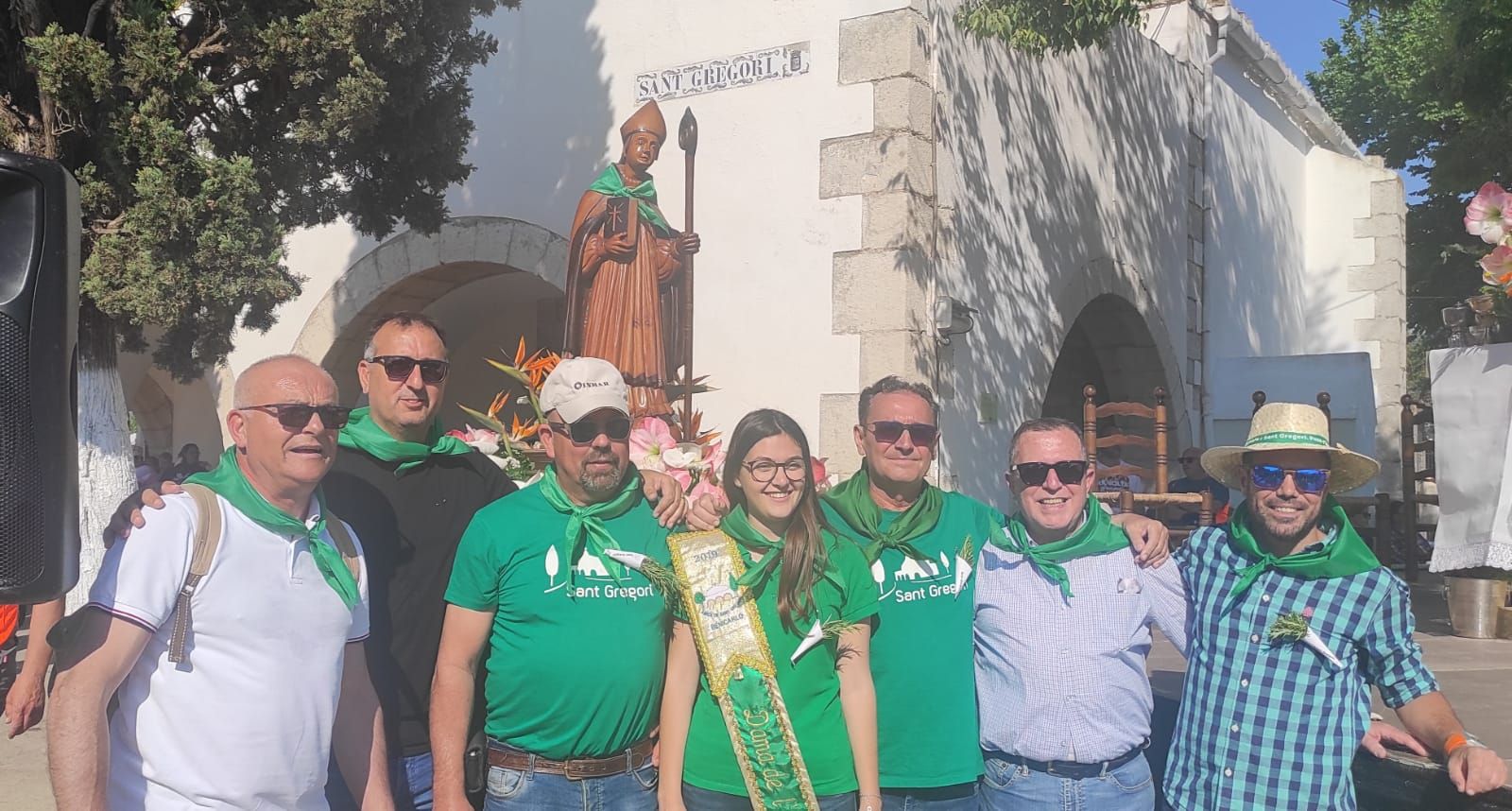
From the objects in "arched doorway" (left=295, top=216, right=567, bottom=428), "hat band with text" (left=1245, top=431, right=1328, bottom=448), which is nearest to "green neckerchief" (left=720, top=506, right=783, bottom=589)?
"hat band with text" (left=1245, top=431, right=1328, bottom=448)

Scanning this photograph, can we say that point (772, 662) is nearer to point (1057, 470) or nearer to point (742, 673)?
point (742, 673)

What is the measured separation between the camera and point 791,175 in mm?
7891

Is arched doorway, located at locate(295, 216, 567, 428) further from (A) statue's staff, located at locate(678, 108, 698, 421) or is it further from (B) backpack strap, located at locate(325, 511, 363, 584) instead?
(B) backpack strap, located at locate(325, 511, 363, 584)

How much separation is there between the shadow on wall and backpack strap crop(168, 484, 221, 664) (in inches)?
258

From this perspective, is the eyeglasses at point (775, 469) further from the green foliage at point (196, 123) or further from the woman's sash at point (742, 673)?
the green foliage at point (196, 123)

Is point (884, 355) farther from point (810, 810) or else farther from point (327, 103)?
point (810, 810)

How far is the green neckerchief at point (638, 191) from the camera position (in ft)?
24.4

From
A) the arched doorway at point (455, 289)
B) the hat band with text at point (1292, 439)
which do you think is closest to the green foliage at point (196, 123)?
the arched doorway at point (455, 289)

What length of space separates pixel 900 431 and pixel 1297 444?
0.87 meters

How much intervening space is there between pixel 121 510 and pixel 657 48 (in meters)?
6.75

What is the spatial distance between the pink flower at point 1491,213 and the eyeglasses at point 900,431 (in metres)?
4.01

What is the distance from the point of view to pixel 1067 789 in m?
2.82

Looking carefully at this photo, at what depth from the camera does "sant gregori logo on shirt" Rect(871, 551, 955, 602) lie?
114 inches

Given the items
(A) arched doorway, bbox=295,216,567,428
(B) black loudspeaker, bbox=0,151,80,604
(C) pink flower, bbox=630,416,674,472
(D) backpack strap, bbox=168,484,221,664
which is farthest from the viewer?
(A) arched doorway, bbox=295,216,567,428
